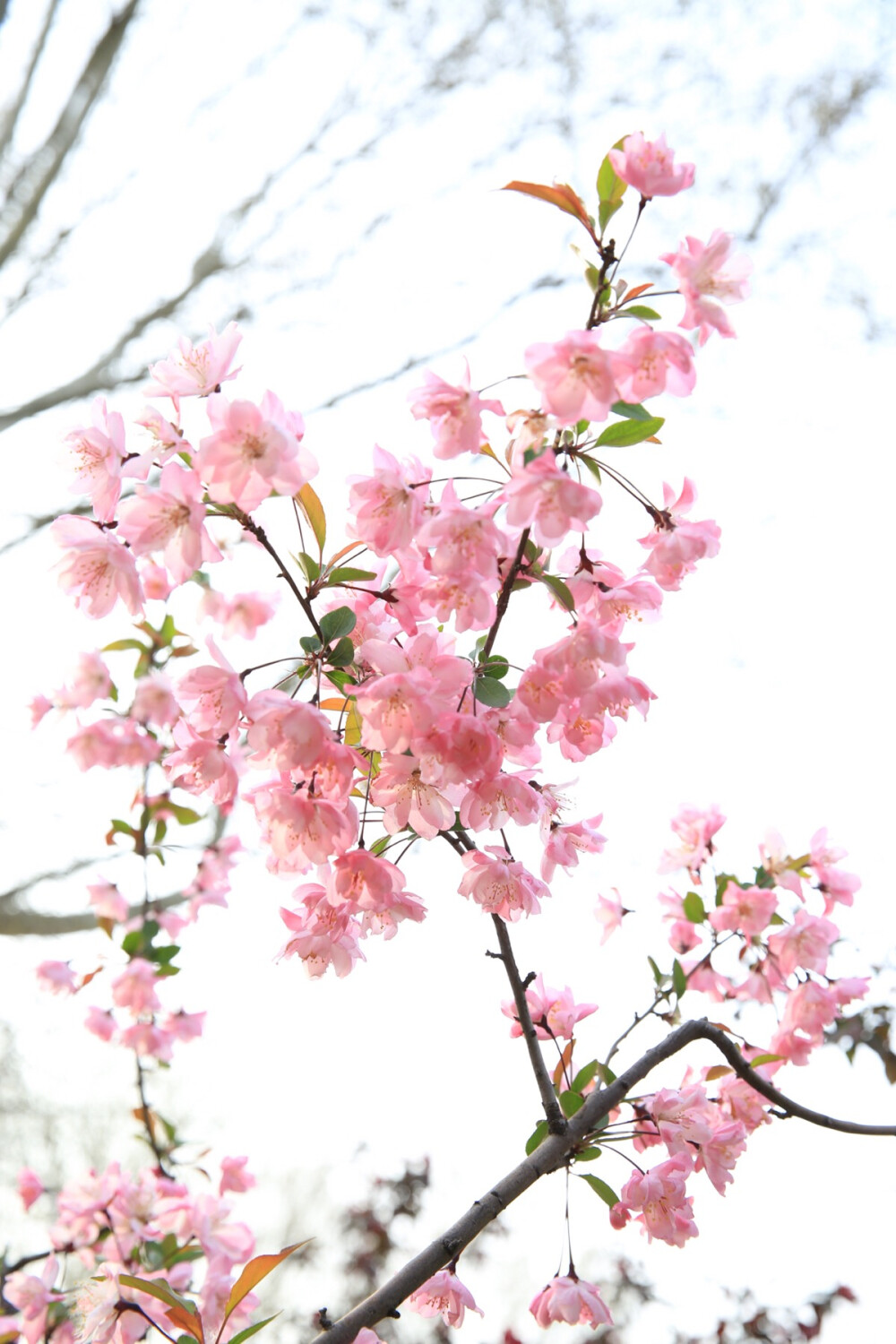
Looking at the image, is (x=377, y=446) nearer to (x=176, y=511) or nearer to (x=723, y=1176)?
(x=176, y=511)

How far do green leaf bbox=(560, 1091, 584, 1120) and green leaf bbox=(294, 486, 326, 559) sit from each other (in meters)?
0.82

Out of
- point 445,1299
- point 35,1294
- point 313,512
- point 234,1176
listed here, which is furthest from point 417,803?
point 234,1176

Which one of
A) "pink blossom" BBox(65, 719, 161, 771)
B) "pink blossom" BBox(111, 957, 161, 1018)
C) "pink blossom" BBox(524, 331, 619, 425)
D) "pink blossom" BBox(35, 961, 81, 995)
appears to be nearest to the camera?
"pink blossom" BBox(524, 331, 619, 425)

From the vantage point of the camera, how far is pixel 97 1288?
1425mm

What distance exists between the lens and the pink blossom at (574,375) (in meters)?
0.80

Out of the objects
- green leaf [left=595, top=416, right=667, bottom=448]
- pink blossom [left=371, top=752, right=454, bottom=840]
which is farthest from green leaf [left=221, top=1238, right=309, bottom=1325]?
green leaf [left=595, top=416, right=667, bottom=448]

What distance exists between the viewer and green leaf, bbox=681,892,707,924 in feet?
5.68

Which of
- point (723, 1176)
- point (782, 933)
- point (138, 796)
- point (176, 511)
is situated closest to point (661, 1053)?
point (723, 1176)

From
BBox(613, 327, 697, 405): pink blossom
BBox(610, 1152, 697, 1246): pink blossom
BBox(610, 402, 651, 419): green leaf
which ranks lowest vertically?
BBox(610, 1152, 697, 1246): pink blossom

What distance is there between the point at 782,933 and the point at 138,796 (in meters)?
1.61

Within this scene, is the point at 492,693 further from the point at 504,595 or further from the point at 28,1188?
the point at 28,1188

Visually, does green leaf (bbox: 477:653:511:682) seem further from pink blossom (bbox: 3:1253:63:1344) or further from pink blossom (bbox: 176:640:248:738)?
pink blossom (bbox: 3:1253:63:1344)

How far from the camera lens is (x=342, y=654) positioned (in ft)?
3.25

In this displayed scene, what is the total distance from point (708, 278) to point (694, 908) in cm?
121
